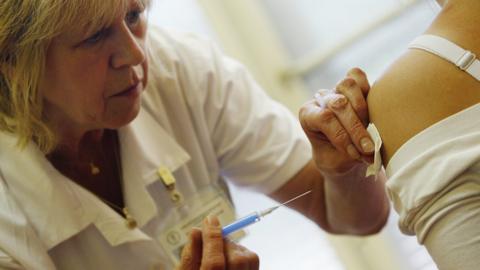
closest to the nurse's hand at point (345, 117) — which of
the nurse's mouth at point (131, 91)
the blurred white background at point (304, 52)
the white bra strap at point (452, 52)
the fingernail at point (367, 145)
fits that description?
the fingernail at point (367, 145)

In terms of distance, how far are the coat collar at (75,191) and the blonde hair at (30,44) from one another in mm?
53

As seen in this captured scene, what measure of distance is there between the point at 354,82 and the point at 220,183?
2.03ft

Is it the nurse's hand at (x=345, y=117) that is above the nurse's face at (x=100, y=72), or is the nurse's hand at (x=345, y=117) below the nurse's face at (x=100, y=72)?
below

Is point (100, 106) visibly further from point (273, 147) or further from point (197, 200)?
point (273, 147)

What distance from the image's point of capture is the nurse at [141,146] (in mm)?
1102

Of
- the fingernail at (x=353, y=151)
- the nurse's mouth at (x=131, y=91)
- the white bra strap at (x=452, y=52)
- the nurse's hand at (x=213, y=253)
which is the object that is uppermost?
the nurse's mouth at (x=131, y=91)

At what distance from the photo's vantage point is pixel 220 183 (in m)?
1.51

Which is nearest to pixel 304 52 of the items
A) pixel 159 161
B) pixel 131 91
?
pixel 159 161

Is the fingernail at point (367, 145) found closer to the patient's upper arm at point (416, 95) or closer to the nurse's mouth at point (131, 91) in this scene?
the patient's upper arm at point (416, 95)

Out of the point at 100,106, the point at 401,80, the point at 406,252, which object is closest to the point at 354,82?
the point at 401,80

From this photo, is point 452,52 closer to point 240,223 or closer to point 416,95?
point 416,95

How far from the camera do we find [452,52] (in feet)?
2.75

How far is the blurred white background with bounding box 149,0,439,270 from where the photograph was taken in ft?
7.79

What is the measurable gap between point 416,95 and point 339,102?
148 millimetres
